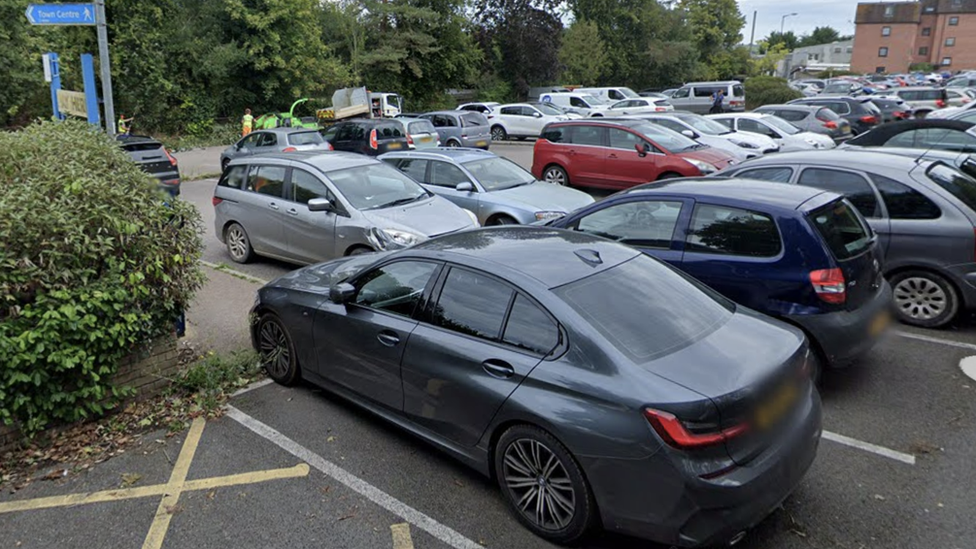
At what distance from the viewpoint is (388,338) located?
4363mm

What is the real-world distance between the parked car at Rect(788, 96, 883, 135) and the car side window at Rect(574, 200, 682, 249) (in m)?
19.2

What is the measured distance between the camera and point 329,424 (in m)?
4.90

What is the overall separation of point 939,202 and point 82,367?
7372 millimetres

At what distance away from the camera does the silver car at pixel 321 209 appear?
8133mm

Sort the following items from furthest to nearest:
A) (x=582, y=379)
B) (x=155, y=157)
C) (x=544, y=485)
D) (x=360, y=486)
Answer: (x=155, y=157), (x=360, y=486), (x=544, y=485), (x=582, y=379)

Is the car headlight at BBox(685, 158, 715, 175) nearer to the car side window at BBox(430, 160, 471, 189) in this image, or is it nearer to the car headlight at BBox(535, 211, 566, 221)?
the car headlight at BBox(535, 211, 566, 221)

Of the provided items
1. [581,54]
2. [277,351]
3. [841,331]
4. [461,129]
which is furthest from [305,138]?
[581,54]

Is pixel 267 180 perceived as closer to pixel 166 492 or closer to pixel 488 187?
pixel 488 187

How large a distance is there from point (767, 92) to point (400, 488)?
118 feet

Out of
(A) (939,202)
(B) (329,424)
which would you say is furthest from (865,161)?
(B) (329,424)

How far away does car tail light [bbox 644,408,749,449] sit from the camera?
3.07 meters

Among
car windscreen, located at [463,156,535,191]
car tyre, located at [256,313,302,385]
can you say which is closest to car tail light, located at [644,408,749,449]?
car tyre, located at [256,313,302,385]

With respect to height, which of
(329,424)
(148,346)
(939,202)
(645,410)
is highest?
(939,202)

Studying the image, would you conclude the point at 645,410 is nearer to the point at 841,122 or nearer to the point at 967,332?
the point at 967,332
